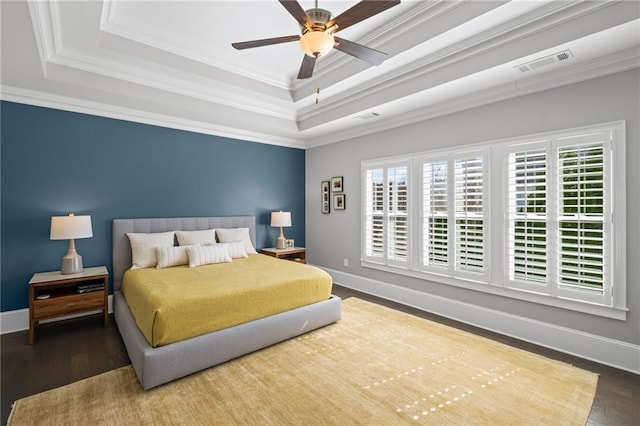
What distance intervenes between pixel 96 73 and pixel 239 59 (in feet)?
5.18

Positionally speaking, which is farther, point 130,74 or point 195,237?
point 195,237

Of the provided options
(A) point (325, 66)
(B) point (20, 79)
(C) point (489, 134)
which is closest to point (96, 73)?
(B) point (20, 79)

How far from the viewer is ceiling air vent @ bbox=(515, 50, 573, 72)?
264cm

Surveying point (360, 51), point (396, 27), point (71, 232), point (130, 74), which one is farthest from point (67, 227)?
point (396, 27)

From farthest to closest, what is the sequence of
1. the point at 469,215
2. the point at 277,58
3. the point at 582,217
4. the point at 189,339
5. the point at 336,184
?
1. the point at 336,184
2. the point at 277,58
3. the point at 469,215
4. the point at 582,217
5. the point at 189,339

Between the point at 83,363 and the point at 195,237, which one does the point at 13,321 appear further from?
the point at 195,237

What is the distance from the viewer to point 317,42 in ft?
7.07

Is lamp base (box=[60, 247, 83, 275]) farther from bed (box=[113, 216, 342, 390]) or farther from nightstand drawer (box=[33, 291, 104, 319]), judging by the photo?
bed (box=[113, 216, 342, 390])

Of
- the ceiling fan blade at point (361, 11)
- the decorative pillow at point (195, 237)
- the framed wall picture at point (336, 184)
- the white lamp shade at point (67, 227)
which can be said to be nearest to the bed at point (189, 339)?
the decorative pillow at point (195, 237)

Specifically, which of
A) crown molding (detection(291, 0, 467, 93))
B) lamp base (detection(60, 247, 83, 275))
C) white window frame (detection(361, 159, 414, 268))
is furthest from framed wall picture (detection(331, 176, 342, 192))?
lamp base (detection(60, 247, 83, 275))

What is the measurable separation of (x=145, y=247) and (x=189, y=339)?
1963mm

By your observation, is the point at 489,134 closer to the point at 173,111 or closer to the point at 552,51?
the point at 552,51

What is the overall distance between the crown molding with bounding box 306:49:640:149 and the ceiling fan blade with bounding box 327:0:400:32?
2.06 meters

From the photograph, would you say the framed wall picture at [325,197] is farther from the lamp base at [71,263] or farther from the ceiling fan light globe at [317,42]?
the lamp base at [71,263]
